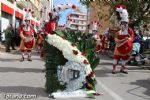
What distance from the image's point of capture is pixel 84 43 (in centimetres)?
976

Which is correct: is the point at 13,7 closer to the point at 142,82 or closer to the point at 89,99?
the point at 142,82

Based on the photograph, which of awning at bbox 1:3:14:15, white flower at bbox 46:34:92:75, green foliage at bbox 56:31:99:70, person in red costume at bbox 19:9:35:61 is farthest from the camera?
awning at bbox 1:3:14:15

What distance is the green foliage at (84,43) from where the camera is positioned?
31.7ft

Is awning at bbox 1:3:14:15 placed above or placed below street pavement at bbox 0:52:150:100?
above

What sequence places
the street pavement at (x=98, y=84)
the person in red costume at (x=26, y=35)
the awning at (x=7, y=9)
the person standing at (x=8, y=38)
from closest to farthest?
the street pavement at (x=98, y=84)
the person in red costume at (x=26, y=35)
the person standing at (x=8, y=38)
the awning at (x=7, y=9)

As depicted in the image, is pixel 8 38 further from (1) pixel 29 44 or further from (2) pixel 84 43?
(2) pixel 84 43

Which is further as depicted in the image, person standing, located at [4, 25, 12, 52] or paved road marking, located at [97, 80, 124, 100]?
person standing, located at [4, 25, 12, 52]

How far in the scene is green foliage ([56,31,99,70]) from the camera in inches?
381

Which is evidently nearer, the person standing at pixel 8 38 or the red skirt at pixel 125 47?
the red skirt at pixel 125 47

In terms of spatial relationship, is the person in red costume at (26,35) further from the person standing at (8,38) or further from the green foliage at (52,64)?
the green foliage at (52,64)

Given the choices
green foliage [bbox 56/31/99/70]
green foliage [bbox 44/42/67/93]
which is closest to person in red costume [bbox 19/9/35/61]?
green foliage [bbox 56/31/99/70]

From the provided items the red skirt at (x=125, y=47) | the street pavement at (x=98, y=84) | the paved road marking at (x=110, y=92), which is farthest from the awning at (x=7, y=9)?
the paved road marking at (x=110, y=92)

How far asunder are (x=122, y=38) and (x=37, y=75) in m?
3.32

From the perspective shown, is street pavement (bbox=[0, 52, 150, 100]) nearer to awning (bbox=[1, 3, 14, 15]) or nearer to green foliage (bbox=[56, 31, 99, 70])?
green foliage (bbox=[56, 31, 99, 70])
